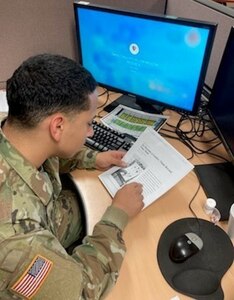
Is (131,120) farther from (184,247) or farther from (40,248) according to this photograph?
(40,248)

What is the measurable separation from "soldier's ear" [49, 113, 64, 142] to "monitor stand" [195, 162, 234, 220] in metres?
0.50

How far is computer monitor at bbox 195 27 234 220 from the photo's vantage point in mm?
897

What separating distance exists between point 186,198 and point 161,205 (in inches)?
3.4

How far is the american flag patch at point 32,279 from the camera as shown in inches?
22.4

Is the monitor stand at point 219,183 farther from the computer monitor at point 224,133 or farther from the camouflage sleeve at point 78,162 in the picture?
the camouflage sleeve at point 78,162

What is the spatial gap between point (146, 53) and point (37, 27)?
0.55m

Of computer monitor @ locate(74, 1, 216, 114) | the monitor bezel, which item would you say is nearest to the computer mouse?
the monitor bezel

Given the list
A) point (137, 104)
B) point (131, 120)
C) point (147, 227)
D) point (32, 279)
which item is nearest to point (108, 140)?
point (131, 120)

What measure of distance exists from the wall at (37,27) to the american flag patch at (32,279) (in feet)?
3.55

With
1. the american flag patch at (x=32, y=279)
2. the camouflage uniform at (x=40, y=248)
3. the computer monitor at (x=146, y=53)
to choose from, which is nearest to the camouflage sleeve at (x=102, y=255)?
the camouflage uniform at (x=40, y=248)

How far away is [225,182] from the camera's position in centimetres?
95

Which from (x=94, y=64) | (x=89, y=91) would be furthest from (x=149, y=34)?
(x=89, y=91)

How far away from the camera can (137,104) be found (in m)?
1.34

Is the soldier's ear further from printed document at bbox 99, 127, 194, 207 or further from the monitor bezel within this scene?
the monitor bezel
